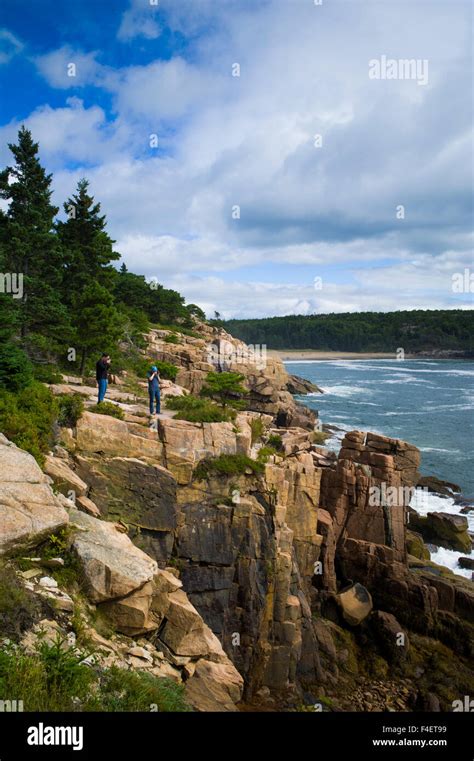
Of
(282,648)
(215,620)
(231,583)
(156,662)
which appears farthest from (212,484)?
(156,662)

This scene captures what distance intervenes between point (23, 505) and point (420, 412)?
58770 millimetres

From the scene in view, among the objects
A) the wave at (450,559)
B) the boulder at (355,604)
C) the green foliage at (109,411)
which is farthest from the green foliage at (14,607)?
the wave at (450,559)

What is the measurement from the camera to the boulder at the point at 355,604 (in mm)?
20250

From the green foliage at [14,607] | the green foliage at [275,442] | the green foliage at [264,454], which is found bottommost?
the green foliage at [275,442]

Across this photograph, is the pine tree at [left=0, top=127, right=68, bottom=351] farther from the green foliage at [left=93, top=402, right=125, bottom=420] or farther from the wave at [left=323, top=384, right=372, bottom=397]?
the wave at [left=323, top=384, right=372, bottom=397]

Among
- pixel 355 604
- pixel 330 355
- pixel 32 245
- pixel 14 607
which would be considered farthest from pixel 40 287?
pixel 330 355

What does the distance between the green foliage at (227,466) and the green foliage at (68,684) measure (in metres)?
9.23

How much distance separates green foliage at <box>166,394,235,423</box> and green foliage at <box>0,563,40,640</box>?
1081 cm

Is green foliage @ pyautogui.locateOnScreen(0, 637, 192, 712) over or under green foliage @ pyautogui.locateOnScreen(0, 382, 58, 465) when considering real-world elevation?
under

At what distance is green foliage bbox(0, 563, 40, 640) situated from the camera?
20.3ft

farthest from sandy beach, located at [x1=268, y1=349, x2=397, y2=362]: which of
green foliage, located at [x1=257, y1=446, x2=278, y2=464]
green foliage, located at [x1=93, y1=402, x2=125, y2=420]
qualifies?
green foliage, located at [x1=93, y1=402, x2=125, y2=420]

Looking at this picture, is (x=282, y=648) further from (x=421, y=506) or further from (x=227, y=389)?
(x=421, y=506)

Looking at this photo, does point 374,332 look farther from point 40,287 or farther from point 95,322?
point 40,287

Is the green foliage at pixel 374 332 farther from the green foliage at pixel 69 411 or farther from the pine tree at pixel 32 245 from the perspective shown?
the green foliage at pixel 69 411
